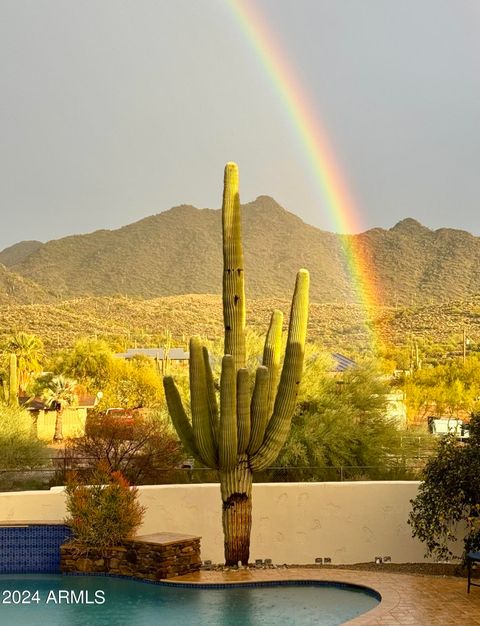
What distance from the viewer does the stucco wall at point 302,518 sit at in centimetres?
1223

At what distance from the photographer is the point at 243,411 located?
11.9 metres

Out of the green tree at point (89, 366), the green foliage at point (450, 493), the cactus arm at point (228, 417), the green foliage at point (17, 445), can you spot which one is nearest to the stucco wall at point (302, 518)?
the cactus arm at point (228, 417)

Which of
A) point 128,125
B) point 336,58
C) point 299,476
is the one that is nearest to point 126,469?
point 299,476

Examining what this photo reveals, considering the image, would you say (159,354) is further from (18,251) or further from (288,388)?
(288,388)

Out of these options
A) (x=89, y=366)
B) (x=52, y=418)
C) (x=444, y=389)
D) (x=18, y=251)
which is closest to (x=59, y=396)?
(x=52, y=418)

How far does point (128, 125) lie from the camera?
254 feet

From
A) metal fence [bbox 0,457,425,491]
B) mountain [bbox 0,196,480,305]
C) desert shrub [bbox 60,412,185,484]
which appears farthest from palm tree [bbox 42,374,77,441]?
mountain [bbox 0,196,480,305]

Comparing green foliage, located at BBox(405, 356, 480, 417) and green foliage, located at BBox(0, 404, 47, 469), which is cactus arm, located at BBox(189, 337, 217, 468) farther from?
green foliage, located at BBox(405, 356, 480, 417)

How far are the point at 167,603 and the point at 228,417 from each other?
2.52 m

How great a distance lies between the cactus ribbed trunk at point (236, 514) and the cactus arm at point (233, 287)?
145cm

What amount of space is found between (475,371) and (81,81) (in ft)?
124

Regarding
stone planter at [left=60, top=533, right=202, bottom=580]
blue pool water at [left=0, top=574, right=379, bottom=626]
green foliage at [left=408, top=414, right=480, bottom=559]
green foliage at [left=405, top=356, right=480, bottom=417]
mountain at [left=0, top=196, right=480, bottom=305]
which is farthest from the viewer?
mountain at [left=0, top=196, right=480, bottom=305]

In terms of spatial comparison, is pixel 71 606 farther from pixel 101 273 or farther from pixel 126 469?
pixel 101 273

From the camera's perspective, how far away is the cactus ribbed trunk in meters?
11.8
